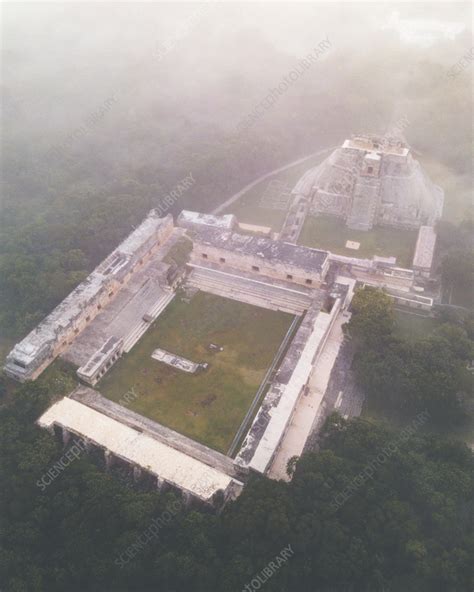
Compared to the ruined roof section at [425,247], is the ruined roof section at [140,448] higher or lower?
lower

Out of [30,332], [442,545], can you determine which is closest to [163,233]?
[30,332]

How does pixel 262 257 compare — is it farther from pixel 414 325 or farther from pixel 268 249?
pixel 414 325

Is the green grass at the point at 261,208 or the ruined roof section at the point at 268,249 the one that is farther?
the green grass at the point at 261,208

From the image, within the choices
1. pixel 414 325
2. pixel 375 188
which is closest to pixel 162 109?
pixel 375 188

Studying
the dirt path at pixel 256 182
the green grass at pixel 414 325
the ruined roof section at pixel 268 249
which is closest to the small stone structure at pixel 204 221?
the ruined roof section at pixel 268 249

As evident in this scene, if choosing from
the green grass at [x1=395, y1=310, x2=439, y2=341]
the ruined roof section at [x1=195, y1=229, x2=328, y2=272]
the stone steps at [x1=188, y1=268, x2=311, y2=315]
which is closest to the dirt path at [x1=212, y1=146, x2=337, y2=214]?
the ruined roof section at [x1=195, y1=229, x2=328, y2=272]

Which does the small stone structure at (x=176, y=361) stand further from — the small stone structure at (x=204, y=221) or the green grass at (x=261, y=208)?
the green grass at (x=261, y=208)
